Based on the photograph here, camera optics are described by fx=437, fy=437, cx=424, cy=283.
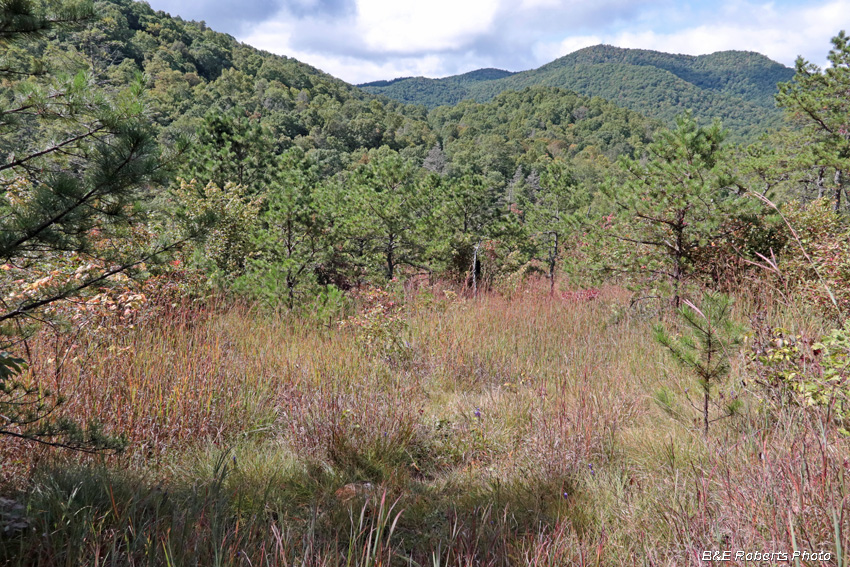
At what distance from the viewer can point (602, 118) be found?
76.5m

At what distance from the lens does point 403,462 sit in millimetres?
2787

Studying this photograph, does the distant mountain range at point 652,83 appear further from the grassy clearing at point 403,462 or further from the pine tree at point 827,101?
the grassy clearing at point 403,462

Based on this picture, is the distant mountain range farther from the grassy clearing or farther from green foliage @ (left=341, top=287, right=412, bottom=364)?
the grassy clearing

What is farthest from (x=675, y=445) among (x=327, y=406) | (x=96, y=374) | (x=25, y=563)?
(x=96, y=374)

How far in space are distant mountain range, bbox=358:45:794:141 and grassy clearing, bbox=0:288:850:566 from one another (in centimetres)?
8716

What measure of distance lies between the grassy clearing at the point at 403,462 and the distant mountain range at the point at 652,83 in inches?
3432

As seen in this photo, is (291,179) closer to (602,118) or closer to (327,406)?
(327,406)

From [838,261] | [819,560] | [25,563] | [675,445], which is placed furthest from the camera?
[838,261]

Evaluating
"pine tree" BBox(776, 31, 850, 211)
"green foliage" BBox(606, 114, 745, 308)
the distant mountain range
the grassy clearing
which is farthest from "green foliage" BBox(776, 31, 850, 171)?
the distant mountain range

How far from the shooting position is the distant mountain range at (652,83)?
10562 centimetres

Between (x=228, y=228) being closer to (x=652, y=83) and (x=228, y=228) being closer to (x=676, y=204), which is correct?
(x=676, y=204)

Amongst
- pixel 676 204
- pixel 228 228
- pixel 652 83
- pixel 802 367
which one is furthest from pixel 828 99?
pixel 652 83

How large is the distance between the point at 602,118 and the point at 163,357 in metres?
85.6

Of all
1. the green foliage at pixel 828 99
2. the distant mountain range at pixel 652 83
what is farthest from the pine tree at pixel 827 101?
the distant mountain range at pixel 652 83
